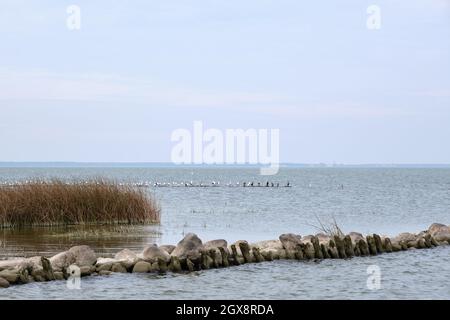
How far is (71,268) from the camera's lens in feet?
67.7

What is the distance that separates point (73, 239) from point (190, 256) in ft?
25.2

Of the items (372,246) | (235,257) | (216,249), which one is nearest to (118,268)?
(216,249)

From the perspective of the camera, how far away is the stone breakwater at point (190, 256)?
2023 cm

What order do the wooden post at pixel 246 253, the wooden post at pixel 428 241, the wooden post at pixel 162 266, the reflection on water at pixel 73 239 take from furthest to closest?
the wooden post at pixel 428 241 → the reflection on water at pixel 73 239 → the wooden post at pixel 246 253 → the wooden post at pixel 162 266

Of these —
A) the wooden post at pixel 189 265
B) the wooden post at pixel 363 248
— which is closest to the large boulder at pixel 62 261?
the wooden post at pixel 189 265

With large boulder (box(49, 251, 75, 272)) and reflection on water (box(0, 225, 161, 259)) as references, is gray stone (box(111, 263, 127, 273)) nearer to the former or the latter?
large boulder (box(49, 251, 75, 272))

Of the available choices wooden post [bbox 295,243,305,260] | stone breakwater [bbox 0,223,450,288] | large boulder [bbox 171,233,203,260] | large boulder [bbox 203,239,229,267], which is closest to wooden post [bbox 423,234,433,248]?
stone breakwater [bbox 0,223,450,288]

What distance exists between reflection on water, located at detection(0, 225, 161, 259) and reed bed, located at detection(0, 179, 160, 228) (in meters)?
0.63

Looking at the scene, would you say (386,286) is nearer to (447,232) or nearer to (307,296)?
(307,296)

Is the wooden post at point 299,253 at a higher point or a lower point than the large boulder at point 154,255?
lower

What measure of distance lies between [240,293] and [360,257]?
25.8 ft

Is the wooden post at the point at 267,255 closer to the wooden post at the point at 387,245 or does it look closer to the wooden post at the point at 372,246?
the wooden post at the point at 372,246

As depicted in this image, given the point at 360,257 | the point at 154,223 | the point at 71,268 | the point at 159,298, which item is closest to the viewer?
the point at 159,298
